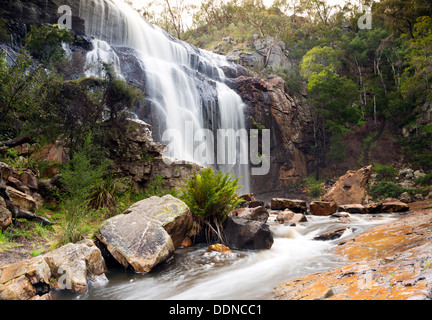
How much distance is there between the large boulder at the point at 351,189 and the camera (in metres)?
15.8

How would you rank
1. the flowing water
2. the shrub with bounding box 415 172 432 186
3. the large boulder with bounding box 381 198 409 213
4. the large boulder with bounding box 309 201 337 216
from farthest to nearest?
the shrub with bounding box 415 172 432 186
the large boulder with bounding box 309 201 337 216
the large boulder with bounding box 381 198 409 213
the flowing water

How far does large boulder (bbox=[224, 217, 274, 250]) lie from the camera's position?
6492 millimetres

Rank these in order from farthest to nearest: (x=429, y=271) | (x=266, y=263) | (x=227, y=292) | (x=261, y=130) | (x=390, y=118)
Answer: (x=390, y=118) < (x=261, y=130) < (x=266, y=263) < (x=227, y=292) < (x=429, y=271)

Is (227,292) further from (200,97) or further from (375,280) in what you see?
(200,97)

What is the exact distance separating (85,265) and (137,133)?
6926 mm

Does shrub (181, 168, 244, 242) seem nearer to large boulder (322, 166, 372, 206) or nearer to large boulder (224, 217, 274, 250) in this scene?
large boulder (224, 217, 274, 250)

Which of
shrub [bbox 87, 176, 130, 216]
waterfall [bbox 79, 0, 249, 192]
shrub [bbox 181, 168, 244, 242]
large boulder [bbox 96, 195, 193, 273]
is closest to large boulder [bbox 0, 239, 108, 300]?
large boulder [bbox 96, 195, 193, 273]

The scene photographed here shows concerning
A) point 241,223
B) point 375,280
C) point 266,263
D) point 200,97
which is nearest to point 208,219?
point 241,223

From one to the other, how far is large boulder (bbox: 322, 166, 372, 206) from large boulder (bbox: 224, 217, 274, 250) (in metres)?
11.2

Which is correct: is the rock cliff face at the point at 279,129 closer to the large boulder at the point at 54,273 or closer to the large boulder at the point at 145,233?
the large boulder at the point at 145,233

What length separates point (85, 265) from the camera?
4184 millimetres

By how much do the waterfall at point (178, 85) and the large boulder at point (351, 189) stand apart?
7.58m

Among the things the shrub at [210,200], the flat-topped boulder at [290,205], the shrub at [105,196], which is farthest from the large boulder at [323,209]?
the shrub at [105,196]

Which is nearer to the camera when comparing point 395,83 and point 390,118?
point 390,118
